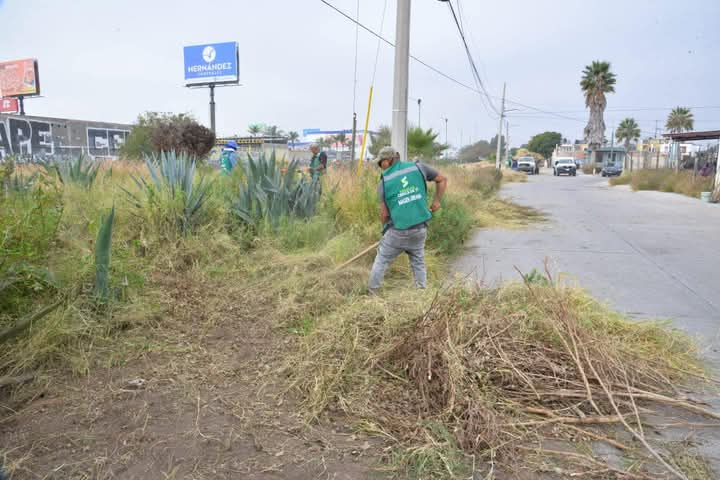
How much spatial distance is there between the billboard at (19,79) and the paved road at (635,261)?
4758cm

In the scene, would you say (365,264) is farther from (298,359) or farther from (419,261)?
(298,359)

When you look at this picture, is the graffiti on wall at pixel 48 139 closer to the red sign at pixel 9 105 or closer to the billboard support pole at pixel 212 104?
the billboard support pole at pixel 212 104

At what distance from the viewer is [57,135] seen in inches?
1485

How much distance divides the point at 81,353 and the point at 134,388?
563mm

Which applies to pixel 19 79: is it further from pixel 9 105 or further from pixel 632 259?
pixel 632 259

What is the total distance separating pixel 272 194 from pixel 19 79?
49.0m

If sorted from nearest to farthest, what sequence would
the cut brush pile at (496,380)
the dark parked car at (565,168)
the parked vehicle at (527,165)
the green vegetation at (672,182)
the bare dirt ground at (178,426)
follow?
1. the bare dirt ground at (178,426)
2. the cut brush pile at (496,380)
3. the green vegetation at (672,182)
4. the dark parked car at (565,168)
5. the parked vehicle at (527,165)

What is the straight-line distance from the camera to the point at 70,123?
39.0 meters

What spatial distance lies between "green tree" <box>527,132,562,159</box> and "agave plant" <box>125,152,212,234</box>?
113 metres

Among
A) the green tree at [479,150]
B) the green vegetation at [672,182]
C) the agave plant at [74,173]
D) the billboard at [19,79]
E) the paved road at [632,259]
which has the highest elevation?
the billboard at [19,79]

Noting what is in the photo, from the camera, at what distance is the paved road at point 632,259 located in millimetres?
5102

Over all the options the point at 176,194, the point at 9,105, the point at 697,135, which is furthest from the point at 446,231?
the point at 9,105

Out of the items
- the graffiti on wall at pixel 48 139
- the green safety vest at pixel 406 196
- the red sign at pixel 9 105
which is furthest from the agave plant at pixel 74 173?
the red sign at pixel 9 105

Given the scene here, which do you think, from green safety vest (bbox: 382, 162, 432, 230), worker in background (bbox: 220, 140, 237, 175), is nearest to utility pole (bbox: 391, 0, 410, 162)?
worker in background (bbox: 220, 140, 237, 175)
